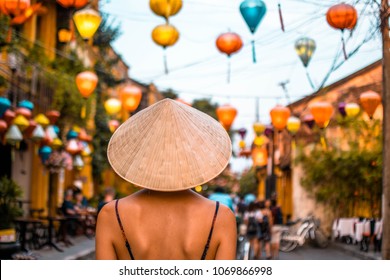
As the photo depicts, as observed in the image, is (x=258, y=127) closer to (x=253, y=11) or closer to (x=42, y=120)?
(x=42, y=120)

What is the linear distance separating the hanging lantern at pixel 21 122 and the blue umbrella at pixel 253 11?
22.3ft

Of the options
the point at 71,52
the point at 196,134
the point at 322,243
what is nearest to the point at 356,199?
the point at 322,243

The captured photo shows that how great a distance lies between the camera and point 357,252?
782 inches

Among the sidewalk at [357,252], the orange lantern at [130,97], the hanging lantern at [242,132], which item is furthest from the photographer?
the hanging lantern at [242,132]

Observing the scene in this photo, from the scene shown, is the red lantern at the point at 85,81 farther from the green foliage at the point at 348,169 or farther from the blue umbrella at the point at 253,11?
the green foliage at the point at 348,169

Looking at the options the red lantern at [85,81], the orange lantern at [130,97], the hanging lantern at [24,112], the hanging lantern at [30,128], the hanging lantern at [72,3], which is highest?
the hanging lantern at [72,3]

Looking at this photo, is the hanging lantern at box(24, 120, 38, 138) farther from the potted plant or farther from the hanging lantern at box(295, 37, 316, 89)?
the hanging lantern at box(295, 37, 316, 89)

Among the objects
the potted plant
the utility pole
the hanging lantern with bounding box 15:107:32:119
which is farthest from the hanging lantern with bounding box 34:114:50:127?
the utility pole

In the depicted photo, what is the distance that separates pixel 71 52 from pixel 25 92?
517 cm

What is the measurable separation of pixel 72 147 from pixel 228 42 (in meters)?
10.6

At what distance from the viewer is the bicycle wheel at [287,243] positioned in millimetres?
22245

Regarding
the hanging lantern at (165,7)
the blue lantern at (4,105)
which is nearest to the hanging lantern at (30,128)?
the blue lantern at (4,105)

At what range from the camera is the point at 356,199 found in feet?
82.1
